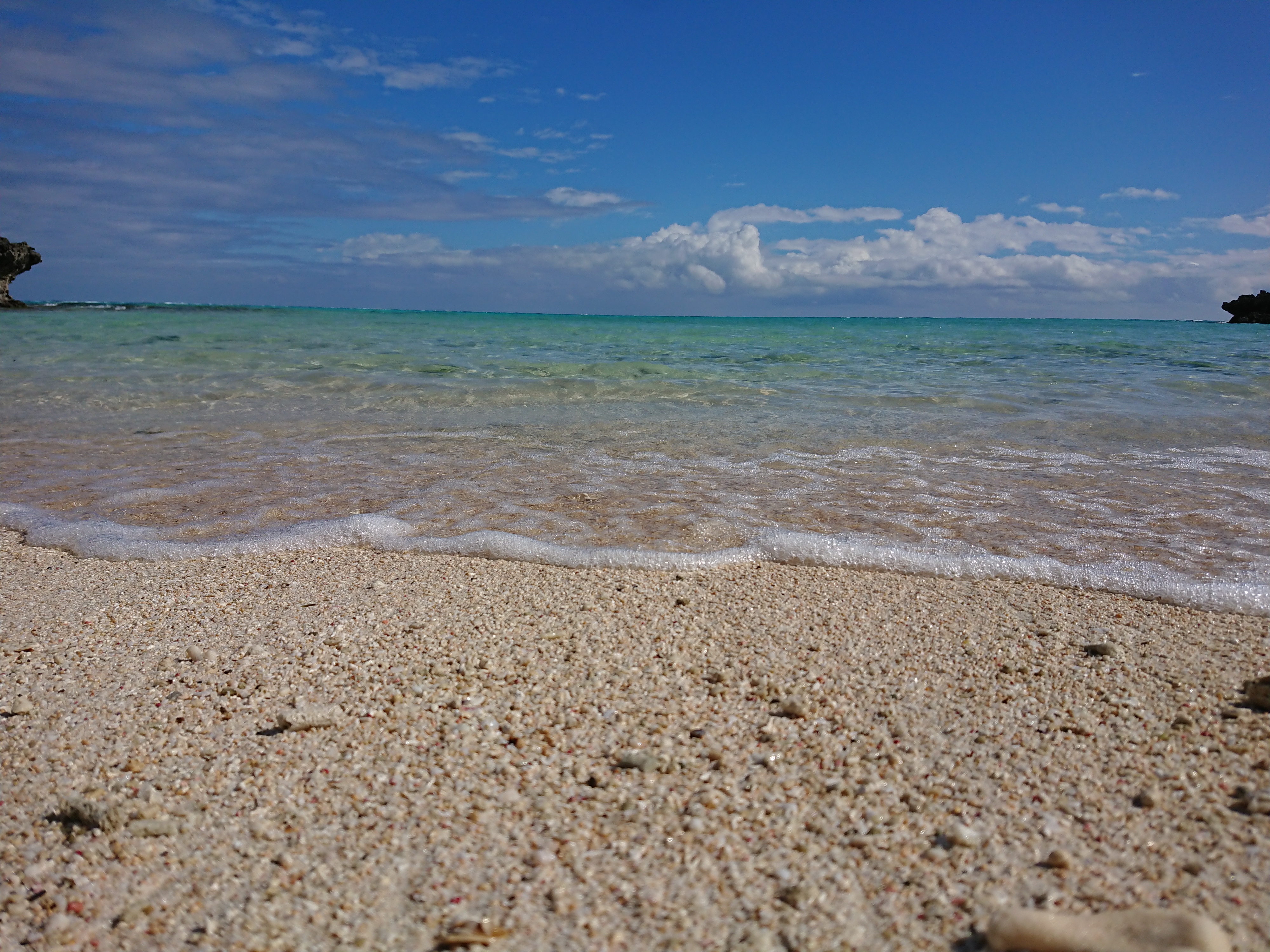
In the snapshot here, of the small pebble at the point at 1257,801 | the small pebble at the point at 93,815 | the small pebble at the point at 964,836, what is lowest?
the small pebble at the point at 93,815

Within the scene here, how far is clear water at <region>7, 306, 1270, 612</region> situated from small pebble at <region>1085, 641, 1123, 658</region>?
0.80 metres

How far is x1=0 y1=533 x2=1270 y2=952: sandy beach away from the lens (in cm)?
139

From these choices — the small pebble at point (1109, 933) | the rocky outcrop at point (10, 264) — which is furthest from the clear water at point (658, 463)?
the rocky outcrop at point (10, 264)

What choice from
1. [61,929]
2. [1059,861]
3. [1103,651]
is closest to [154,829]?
[61,929]

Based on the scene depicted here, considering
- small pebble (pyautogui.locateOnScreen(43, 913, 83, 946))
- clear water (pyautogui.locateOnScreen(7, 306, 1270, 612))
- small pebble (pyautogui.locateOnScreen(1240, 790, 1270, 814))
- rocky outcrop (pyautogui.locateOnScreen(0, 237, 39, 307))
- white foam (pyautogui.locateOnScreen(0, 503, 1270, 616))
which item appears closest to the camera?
small pebble (pyautogui.locateOnScreen(43, 913, 83, 946))

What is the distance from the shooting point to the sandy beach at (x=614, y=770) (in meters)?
1.39

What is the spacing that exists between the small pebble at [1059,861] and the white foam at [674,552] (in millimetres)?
1845

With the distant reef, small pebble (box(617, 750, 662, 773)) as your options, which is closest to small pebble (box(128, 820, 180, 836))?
small pebble (box(617, 750, 662, 773))

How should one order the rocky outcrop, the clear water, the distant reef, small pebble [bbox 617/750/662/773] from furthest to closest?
1. the distant reef
2. the rocky outcrop
3. the clear water
4. small pebble [bbox 617/750/662/773]

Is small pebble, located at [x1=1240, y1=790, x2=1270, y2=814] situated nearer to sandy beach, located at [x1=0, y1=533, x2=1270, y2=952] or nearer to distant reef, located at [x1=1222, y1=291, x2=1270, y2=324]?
sandy beach, located at [x1=0, y1=533, x2=1270, y2=952]

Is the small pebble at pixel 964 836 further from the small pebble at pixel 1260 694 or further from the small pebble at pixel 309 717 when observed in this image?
the small pebble at pixel 309 717

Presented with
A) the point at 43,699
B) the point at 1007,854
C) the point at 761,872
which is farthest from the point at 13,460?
the point at 1007,854

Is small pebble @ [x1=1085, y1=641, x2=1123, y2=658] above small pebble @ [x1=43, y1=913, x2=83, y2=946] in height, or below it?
above

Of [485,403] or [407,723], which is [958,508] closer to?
[407,723]
